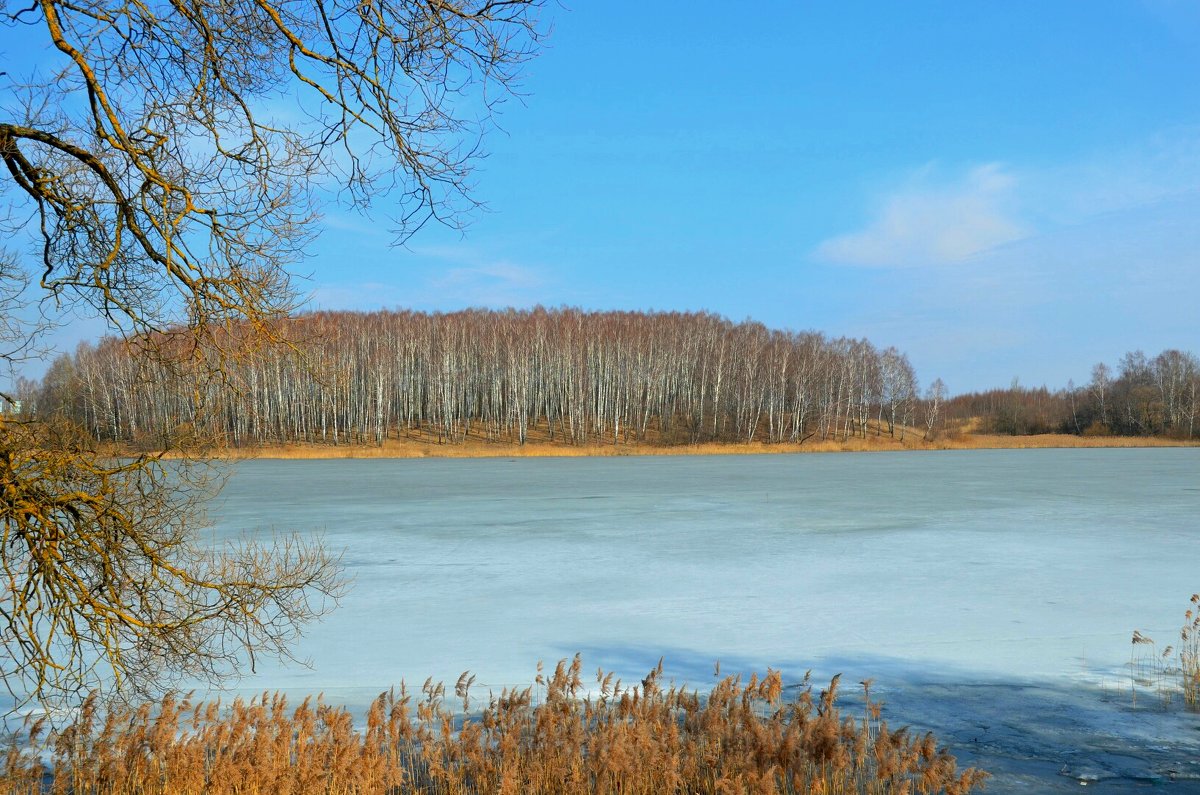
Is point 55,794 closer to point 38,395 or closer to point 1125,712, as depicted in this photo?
point 38,395

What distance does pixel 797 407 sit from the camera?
6369 cm

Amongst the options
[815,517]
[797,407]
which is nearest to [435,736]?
[815,517]

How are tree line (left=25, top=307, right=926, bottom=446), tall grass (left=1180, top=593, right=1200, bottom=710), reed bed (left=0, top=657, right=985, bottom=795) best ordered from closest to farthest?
reed bed (left=0, top=657, right=985, bottom=795) → tall grass (left=1180, top=593, right=1200, bottom=710) → tree line (left=25, top=307, right=926, bottom=446)

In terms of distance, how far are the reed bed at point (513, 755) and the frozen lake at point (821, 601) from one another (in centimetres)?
116

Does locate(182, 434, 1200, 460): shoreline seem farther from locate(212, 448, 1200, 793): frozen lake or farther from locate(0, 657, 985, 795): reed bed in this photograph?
locate(0, 657, 985, 795): reed bed

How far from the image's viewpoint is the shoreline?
174ft

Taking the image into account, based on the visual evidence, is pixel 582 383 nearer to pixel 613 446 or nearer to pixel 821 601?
pixel 613 446

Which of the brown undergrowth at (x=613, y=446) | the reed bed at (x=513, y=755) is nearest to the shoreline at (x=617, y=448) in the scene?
the brown undergrowth at (x=613, y=446)

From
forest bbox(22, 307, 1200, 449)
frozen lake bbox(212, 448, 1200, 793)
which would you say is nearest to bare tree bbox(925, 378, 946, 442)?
forest bbox(22, 307, 1200, 449)

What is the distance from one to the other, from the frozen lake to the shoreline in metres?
33.0

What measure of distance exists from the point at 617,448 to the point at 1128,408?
46.9m

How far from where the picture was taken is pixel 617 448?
58.1 meters

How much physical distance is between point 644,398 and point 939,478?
4335 centimetres

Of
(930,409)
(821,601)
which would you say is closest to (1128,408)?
(930,409)
